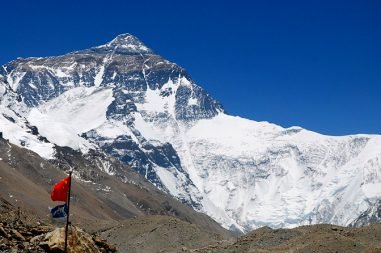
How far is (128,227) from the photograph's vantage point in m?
125

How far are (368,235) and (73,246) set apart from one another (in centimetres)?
4603

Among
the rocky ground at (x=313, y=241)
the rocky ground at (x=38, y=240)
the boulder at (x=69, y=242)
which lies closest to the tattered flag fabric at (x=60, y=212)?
the boulder at (x=69, y=242)

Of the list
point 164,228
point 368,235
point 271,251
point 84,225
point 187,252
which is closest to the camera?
point 271,251

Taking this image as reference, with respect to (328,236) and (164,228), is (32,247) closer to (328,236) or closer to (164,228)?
(328,236)

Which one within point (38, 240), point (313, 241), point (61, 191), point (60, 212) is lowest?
point (38, 240)

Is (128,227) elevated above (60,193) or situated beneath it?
elevated above

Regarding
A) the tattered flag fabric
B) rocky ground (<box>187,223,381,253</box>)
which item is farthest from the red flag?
rocky ground (<box>187,223,381,253</box>)

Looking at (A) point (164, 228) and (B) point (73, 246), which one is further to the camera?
(A) point (164, 228)

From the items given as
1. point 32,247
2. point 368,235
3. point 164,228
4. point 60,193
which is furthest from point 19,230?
point 164,228

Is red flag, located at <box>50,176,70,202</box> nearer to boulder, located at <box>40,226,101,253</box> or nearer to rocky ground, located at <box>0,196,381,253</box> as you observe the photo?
boulder, located at <box>40,226,101,253</box>

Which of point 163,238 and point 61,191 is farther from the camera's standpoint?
→ point 163,238

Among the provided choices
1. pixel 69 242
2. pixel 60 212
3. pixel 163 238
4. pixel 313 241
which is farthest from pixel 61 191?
pixel 163 238

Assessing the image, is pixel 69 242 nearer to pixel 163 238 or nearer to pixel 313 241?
pixel 313 241

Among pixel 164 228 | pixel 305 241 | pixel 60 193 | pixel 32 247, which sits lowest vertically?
pixel 32 247
